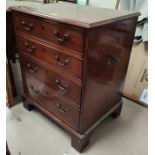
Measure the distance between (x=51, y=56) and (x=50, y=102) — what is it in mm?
396

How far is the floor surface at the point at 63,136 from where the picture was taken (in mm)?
1289

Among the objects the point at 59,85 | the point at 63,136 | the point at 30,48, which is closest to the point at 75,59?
the point at 59,85

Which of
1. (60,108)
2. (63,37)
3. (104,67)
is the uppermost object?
(63,37)

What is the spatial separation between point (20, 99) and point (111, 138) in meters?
0.96

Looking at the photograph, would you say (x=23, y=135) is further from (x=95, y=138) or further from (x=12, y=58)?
(x=12, y=58)

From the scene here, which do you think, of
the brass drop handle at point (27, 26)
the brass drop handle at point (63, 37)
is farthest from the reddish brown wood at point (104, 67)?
the brass drop handle at point (27, 26)

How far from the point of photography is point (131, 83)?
1.83 m

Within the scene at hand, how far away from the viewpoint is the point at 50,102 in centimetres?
134

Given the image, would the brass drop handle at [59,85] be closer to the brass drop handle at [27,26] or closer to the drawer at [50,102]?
the drawer at [50,102]

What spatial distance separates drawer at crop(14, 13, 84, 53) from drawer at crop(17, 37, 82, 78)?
0.21 feet

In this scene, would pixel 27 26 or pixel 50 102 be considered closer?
pixel 27 26

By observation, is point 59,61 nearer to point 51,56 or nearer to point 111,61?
point 51,56

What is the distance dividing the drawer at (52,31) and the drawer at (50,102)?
0.39 m

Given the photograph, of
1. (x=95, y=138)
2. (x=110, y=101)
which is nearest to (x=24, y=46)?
(x=110, y=101)
